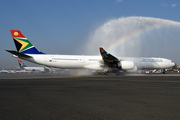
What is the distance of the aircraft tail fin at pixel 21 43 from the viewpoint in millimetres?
34406

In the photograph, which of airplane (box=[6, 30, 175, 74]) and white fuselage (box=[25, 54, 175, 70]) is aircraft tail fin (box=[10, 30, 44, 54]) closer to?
airplane (box=[6, 30, 175, 74])

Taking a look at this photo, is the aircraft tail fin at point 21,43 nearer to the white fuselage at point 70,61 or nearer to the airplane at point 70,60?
the airplane at point 70,60

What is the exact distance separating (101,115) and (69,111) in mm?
1034

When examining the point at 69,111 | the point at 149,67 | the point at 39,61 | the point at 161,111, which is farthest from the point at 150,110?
the point at 149,67

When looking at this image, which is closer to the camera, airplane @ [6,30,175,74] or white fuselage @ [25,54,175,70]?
airplane @ [6,30,175,74]

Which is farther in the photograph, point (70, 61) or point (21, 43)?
point (70, 61)

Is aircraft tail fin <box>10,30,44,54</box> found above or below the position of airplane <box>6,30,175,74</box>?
above

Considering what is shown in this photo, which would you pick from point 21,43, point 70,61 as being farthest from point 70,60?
point 21,43

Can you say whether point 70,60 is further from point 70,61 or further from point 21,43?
point 21,43

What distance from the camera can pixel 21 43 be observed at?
34.6 m

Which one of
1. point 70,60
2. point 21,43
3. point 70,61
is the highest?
point 21,43

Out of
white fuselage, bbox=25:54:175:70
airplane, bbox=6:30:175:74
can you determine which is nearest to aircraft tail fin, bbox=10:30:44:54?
airplane, bbox=6:30:175:74

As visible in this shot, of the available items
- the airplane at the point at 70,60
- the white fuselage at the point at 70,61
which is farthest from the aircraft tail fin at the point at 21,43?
the white fuselage at the point at 70,61

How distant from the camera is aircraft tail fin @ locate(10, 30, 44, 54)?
3441cm
